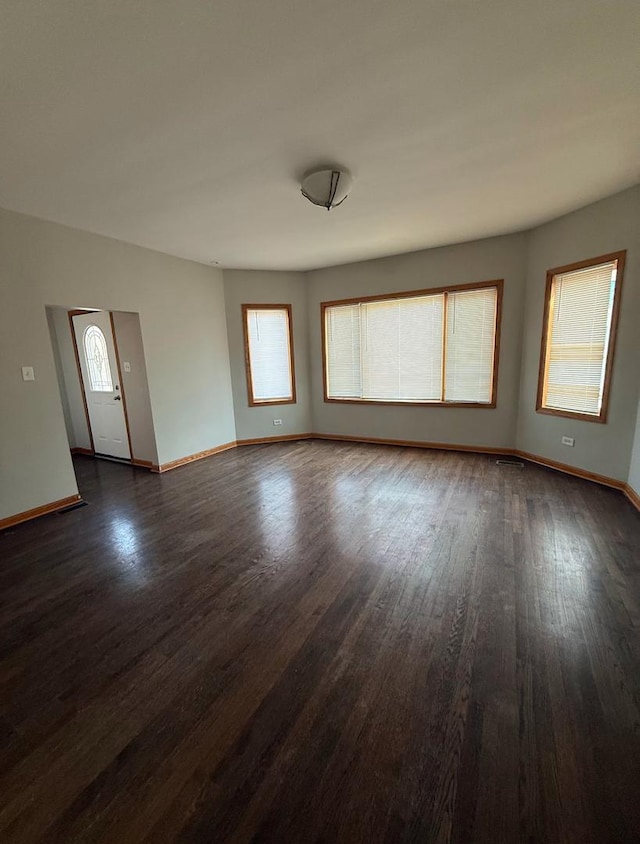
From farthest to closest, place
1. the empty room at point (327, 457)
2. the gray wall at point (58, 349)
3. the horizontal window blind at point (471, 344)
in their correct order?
the gray wall at point (58, 349) < the horizontal window blind at point (471, 344) < the empty room at point (327, 457)

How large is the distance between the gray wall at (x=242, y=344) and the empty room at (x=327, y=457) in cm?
59

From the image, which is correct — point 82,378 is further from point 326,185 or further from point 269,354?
point 326,185

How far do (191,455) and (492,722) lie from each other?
4.33 m

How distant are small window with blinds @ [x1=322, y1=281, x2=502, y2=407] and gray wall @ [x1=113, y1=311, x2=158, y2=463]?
2.64 meters

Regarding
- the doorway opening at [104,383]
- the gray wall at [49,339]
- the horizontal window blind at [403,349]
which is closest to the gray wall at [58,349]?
the doorway opening at [104,383]

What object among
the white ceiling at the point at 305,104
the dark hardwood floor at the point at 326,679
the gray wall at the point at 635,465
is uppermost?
the white ceiling at the point at 305,104

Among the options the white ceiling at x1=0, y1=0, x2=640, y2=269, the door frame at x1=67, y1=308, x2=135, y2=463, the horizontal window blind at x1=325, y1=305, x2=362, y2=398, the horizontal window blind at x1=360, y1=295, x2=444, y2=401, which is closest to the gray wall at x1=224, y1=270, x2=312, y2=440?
the horizontal window blind at x1=325, y1=305, x2=362, y2=398

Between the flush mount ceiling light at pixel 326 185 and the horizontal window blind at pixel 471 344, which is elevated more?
the flush mount ceiling light at pixel 326 185

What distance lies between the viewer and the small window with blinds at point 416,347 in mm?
4473

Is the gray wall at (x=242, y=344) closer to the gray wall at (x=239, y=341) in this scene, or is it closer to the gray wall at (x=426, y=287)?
the gray wall at (x=239, y=341)

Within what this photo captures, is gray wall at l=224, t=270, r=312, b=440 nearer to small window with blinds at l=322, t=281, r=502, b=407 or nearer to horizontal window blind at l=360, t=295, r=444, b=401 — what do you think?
small window with blinds at l=322, t=281, r=502, b=407

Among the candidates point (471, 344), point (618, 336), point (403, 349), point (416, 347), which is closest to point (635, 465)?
point (618, 336)

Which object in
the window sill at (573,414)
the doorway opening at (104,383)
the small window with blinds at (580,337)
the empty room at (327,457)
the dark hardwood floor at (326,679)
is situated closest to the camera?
the dark hardwood floor at (326,679)

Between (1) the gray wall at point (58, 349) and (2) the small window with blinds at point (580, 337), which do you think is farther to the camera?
(1) the gray wall at point (58, 349)
